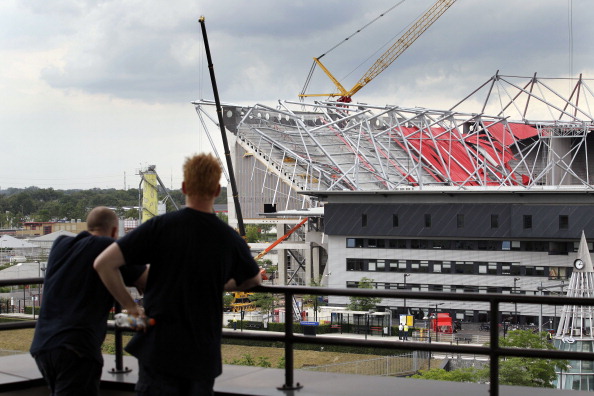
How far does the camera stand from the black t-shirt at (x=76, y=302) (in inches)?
156

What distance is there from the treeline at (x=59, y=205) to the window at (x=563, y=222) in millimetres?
86778

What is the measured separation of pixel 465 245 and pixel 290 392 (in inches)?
2286

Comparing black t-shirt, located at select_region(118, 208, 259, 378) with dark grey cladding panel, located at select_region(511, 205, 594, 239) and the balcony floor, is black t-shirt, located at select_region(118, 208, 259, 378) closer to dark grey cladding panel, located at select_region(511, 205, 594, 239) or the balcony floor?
the balcony floor

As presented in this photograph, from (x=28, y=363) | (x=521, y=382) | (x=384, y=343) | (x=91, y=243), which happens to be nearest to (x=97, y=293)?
(x=91, y=243)

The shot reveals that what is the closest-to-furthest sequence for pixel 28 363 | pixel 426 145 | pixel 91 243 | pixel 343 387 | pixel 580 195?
pixel 91 243 → pixel 343 387 → pixel 28 363 → pixel 580 195 → pixel 426 145

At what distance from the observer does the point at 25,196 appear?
550 ft

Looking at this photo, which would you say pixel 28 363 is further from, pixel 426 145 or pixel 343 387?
pixel 426 145

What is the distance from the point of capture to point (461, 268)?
61062 mm

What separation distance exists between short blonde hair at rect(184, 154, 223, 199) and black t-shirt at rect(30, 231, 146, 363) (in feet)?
2.17

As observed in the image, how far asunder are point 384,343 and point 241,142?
84614mm

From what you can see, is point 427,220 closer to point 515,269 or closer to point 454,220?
point 454,220

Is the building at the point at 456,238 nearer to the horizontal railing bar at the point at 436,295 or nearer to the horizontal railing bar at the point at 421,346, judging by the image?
the horizontal railing bar at the point at 421,346

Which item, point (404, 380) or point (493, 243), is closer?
point (404, 380)

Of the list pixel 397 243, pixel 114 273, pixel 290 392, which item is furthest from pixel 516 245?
pixel 114 273
